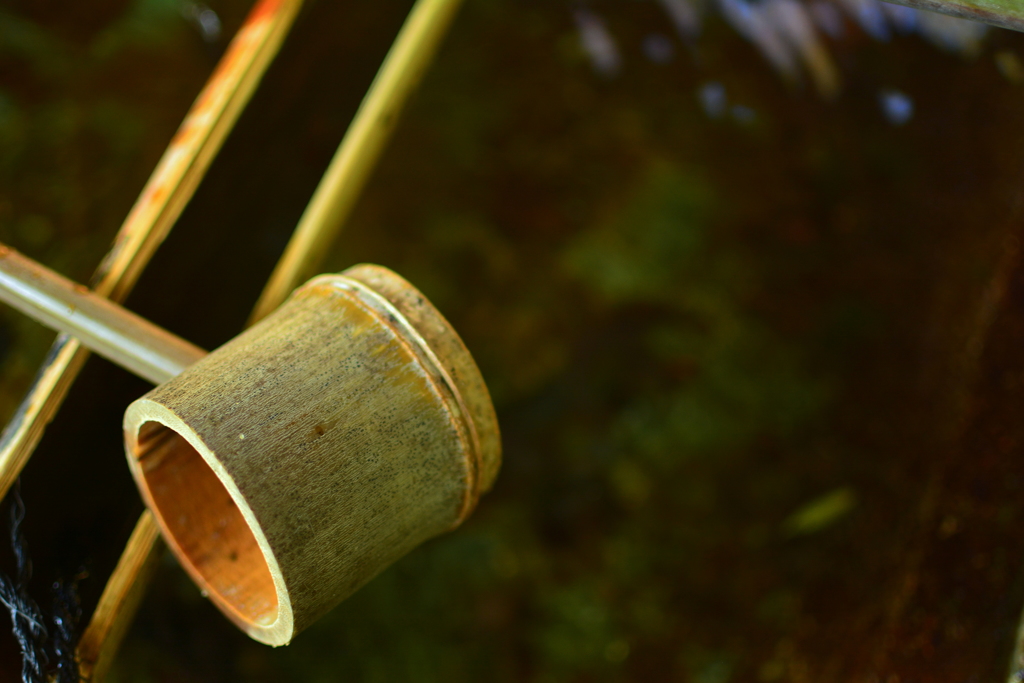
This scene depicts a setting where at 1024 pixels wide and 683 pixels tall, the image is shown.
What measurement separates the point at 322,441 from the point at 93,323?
611 mm

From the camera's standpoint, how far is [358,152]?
68.0 inches

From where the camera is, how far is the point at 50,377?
1.48 meters

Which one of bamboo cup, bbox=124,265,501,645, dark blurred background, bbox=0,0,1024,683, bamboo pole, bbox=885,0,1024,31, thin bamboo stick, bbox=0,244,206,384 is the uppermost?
thin bamboo stick, bbox=0,244,206,384

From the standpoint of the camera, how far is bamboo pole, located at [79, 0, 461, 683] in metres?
1.43

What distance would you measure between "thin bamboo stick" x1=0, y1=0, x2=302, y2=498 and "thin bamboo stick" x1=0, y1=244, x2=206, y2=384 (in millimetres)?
138

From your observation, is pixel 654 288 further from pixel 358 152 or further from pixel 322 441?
pixel 322 441

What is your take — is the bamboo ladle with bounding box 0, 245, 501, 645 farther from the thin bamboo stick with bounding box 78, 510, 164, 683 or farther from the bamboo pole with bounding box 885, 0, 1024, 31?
the bamboo pole with bounding box 885, 0, 1024, 31

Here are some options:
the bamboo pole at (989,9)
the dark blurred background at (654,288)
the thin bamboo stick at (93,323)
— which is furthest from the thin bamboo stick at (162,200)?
the bamboo pole at (989,9)

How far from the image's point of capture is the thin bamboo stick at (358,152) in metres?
1.64

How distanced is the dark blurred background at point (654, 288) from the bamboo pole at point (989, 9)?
101 cm

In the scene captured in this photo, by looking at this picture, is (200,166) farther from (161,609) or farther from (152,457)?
(161,609)

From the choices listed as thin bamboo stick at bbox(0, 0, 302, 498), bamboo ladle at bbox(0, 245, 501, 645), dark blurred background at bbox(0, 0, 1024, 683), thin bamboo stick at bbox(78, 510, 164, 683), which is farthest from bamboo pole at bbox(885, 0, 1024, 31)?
thin bamboo stick at bbox(78, 510, 164, 683)

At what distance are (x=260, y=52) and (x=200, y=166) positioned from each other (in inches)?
14.3

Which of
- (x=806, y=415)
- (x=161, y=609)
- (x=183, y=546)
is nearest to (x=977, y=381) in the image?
(x=806, y=415)
